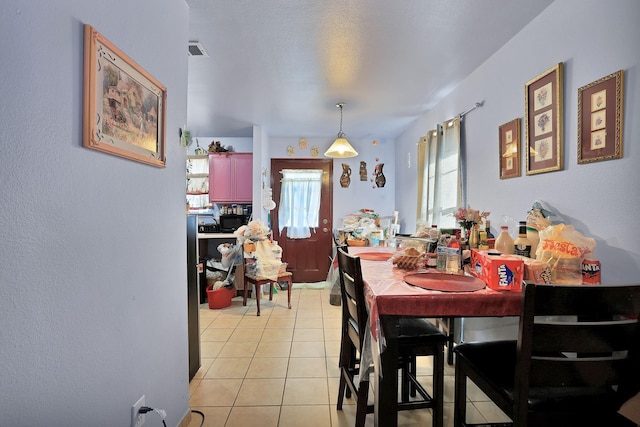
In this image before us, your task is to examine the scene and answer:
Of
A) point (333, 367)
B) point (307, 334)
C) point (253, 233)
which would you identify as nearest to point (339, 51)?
point (253, 233)

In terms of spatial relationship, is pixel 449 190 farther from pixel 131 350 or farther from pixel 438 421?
pixel 131 350

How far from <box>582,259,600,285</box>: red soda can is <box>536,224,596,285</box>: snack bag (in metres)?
0.02

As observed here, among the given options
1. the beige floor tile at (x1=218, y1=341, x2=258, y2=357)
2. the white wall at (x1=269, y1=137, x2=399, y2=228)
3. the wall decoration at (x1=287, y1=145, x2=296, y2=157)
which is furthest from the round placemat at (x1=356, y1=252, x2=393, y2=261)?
the wall decoration at (x1=287, y1=145, x2=296, y2=157)

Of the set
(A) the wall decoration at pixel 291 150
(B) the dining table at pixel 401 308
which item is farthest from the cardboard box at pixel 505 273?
(A) the wall decoration at pixel 291 150

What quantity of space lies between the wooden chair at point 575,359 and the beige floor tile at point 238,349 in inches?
80.6

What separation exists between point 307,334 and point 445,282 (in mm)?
1957

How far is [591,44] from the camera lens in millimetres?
1519

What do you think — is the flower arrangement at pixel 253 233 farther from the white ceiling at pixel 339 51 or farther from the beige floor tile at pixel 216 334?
the white ceiling at pixel 339 51

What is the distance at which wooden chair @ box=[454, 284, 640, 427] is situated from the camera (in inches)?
37.7

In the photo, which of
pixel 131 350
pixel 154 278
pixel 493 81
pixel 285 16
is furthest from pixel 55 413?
pixel 493 81

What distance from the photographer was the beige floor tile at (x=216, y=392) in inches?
77.4

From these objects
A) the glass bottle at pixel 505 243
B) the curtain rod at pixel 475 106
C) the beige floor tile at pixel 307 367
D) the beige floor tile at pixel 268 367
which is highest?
the curtain rod at pixel 475 106

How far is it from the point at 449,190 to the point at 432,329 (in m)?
1.79

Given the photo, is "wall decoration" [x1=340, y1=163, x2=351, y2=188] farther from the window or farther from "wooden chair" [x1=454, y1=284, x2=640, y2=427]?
"wooden chair" [x1=454, y1=284, x2=640, y2=427]
